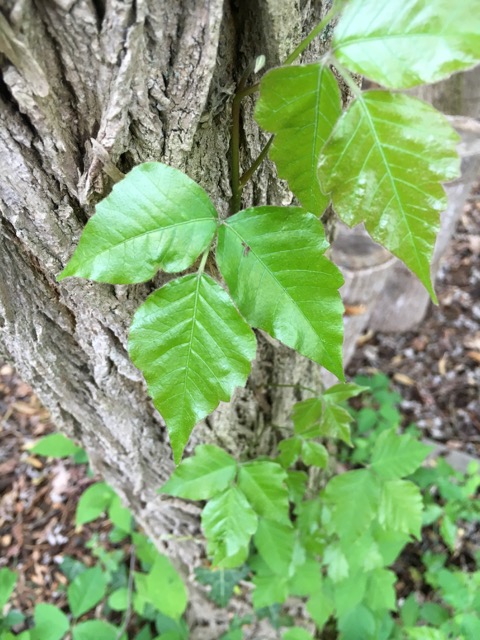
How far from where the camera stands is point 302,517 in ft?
4.78

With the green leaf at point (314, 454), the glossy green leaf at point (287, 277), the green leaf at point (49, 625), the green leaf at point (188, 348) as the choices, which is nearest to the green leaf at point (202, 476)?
the green leaf at point (314, 454)

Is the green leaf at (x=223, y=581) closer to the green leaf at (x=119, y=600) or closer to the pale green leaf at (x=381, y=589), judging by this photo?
the pale green leaf at (x=381, y=589)

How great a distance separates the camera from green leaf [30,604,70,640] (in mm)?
1467

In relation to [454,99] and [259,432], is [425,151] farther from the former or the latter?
[454,99]

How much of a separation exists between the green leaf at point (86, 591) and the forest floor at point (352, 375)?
1.83 ft

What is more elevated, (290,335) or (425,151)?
(425,151)

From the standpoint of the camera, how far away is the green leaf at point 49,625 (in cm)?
147

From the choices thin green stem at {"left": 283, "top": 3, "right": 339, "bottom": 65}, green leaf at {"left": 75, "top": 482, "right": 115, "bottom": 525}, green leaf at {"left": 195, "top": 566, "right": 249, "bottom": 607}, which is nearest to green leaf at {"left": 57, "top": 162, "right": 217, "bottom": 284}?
thin green stem at {"left": 283, "top": 3, "right": 339, "bottom": 65}

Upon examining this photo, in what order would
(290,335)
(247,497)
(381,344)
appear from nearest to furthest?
(290,335)
(247,497)
(381,344)

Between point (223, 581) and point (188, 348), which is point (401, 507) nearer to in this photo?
point (223, 581)

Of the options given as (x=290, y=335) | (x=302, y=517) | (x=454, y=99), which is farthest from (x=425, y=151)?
(x=454, y=99)

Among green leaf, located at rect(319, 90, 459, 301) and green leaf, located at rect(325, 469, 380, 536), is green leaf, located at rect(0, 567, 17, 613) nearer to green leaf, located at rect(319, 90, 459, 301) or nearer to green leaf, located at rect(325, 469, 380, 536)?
green leaf, located at rect(325, 469, 380, 536)

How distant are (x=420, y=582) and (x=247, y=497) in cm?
156

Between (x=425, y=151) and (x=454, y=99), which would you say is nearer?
(x=425, y=151)
